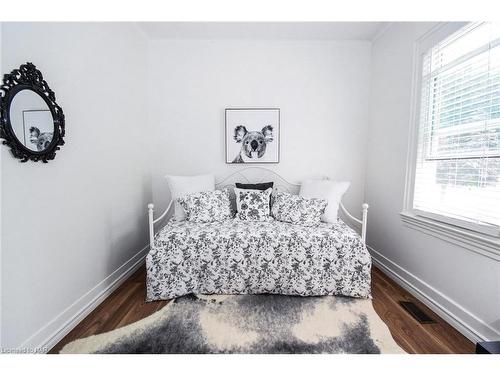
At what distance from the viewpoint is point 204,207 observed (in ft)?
6.89

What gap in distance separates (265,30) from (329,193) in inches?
76.2

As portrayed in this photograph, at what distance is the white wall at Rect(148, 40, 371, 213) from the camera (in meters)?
2.50

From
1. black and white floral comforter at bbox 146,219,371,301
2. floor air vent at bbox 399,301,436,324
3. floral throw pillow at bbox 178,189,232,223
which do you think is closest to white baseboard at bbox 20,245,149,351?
black and white floral comforter at bbox 146,219,371,301

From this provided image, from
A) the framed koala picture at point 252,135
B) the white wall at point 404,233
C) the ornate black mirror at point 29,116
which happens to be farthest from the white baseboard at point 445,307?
the ornate black mirror at point 29,116

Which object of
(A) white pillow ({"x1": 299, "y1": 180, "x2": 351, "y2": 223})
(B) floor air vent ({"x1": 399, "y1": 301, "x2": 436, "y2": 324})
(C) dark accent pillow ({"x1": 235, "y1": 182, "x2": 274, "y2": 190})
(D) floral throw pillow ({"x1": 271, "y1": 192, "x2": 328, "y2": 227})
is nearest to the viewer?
(B) floor air vent ({"x1": 399, "y1": 301, "x2": 436, "y2": 324})

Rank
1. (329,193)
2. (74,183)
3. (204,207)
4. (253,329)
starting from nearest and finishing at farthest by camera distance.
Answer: (253,329), (74,183), (204,207), (329,193)

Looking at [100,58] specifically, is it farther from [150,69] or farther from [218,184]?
[218,184]

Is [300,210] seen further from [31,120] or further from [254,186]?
[31,120]

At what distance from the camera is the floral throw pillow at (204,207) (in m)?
2.07

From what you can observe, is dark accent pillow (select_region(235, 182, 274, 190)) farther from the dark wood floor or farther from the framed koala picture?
the dark wood floor

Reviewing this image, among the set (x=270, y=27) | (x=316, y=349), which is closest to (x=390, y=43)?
(x=270, y=27)

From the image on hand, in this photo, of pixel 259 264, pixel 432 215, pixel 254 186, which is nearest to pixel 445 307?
pixel 432 215

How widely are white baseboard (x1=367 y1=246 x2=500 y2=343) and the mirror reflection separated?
116 inches
